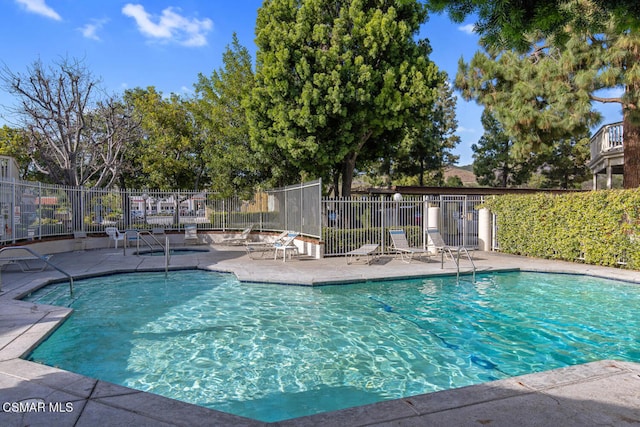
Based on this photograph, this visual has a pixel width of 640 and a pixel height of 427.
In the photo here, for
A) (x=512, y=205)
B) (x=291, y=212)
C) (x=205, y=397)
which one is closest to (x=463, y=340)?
(x=205, y=397)

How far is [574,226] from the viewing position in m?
12.1

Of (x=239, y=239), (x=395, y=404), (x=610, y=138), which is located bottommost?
(x=395, y=404)

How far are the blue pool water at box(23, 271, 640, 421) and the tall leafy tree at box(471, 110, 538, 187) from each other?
1122 inches

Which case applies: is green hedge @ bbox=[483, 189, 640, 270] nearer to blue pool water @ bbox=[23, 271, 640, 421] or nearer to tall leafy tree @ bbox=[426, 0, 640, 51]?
blue pool water @ bbox=[23, 271, 640, 421]

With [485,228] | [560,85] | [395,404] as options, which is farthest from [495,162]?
[395,404]

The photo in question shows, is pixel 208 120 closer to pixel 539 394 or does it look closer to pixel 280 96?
pixel 280 96

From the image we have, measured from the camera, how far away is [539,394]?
3420mm

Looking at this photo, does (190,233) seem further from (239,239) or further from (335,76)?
(335,76)

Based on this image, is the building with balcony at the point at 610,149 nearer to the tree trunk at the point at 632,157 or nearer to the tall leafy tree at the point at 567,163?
the tree trunk at the point at 632,157

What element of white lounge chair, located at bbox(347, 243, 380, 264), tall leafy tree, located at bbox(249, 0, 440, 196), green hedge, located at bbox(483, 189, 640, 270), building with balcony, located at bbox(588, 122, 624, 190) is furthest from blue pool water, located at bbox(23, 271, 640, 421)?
building with balcony, located at bbox(588, 122, 624, 190)

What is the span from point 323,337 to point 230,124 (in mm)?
17433

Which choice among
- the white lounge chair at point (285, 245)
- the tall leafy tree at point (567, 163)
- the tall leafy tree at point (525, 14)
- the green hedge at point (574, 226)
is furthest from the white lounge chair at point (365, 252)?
the tall leafy tree at point (567, 163)

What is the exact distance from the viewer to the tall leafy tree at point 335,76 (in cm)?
1575

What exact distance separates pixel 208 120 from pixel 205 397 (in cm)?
2110
